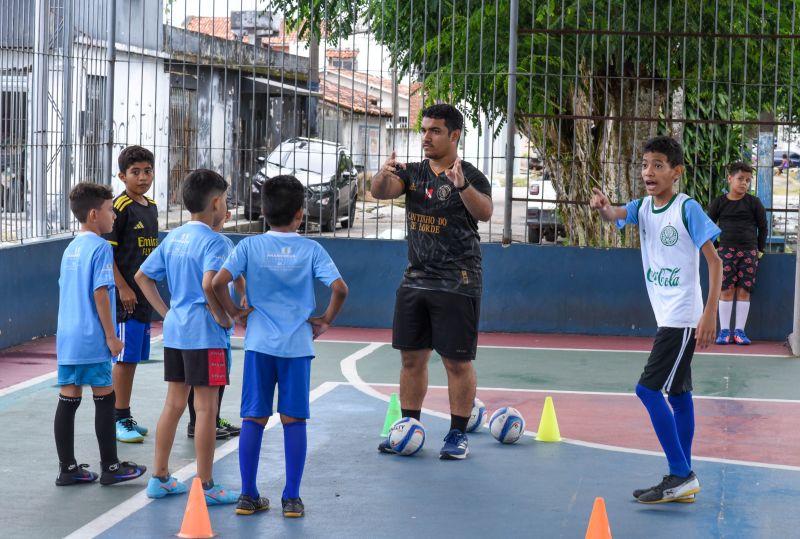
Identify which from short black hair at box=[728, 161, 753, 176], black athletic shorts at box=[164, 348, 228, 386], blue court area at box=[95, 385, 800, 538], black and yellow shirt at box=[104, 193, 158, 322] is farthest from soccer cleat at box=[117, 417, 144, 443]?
short black hair at box=[728, 161, 753, 176]

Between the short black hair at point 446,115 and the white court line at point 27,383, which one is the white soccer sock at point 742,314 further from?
the white court line at point 27,383

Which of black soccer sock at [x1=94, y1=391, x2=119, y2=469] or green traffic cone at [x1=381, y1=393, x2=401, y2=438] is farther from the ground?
black soccer sock at [x1=94, y1=391, x2=119, y2=469]

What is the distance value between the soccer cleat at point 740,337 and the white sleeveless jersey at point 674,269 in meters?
6.36

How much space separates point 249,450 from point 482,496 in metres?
1.35

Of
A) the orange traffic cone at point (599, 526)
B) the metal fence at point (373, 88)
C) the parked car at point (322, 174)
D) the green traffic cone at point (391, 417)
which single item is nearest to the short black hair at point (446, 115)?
the green traffic cone at point (391, 417)

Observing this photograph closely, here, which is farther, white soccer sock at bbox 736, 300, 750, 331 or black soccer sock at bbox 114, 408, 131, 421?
white soccer sock at bbox 736, 300, 750, 331

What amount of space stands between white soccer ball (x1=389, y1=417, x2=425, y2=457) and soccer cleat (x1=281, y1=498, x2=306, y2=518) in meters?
1.40

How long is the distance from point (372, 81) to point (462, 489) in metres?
6.94

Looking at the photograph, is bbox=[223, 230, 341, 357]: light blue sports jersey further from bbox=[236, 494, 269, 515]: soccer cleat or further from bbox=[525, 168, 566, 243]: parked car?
bbox=[525, 168, 566, 243]: parked car

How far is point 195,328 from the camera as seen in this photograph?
6.21 m

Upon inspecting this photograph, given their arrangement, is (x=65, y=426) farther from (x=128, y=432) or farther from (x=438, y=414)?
(x=438, y=414)

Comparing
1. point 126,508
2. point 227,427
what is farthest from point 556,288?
point 126,508

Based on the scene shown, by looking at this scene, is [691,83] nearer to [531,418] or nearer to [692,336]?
[531,418]

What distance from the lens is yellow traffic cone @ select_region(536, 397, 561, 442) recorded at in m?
7.85
